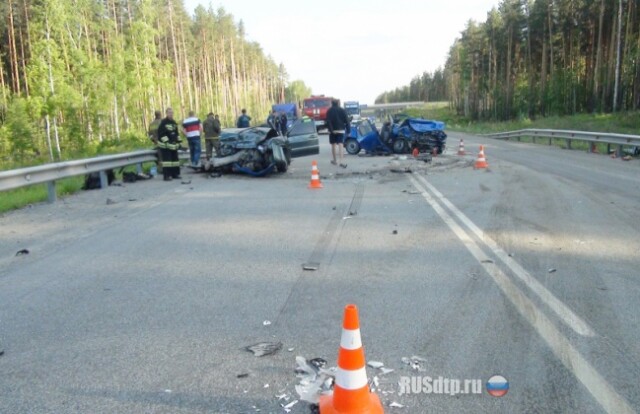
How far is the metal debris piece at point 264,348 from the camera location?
362 centimetres

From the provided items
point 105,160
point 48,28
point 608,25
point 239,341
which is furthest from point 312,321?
point 608,25

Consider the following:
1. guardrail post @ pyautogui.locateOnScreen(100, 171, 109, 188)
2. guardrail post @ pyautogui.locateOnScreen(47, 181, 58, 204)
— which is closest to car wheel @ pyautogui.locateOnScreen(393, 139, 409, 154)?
Answer: guardrail post @ pyautogui.locateOnScreen(100, 171, 109, 188)

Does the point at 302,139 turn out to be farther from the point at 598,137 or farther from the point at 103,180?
the point at 598,137

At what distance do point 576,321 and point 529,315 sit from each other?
34 centimetres

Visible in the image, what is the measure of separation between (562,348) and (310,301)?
2.04m

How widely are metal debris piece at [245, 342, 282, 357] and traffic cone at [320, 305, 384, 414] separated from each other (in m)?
0.87

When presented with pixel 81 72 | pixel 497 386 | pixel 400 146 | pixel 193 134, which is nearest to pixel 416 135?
pixel 400 146

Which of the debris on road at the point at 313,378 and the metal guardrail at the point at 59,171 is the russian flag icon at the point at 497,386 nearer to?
the debris on road at the point at 313,378

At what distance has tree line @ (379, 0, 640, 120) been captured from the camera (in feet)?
134

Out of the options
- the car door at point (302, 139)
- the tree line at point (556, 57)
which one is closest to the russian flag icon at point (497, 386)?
the car door at point (302, 139)

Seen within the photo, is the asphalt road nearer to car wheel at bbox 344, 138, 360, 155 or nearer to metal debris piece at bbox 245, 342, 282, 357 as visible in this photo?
metal debris piece at bbox 245, 342, 282, 357

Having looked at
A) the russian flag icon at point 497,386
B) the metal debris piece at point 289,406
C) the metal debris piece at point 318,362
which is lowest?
the russian flag icon at point 497,386

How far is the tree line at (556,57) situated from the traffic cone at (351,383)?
131 feet

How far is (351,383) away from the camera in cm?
272
